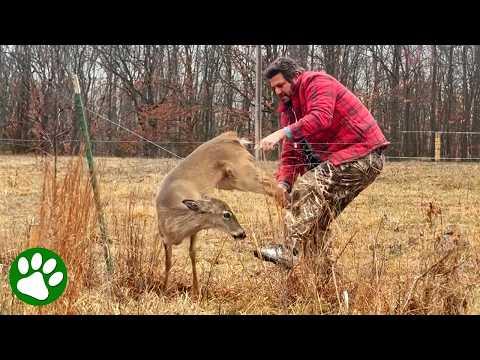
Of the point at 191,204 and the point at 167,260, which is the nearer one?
the point at 191,204

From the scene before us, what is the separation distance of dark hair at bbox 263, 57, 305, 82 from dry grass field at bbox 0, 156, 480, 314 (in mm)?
692

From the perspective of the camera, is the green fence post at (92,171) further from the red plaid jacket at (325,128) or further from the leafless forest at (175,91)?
the red plaid jacket at (325,128)

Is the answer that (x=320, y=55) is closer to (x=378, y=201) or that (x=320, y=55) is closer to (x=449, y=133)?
(x=449, y=133)

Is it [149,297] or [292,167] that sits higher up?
[292,167]

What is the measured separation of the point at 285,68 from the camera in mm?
4594

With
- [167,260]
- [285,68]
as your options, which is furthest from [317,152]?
[167,260]

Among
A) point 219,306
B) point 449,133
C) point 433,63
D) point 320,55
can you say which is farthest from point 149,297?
point 433,63

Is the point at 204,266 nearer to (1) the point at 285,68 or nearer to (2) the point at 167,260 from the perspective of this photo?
(2) the point at 167,260

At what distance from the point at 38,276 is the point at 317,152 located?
2.16 m

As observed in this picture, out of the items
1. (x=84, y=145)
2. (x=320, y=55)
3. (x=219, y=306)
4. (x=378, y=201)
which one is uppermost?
(x=320, y=55)

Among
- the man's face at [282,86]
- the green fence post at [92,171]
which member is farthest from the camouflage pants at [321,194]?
the green fence post at [92,171]

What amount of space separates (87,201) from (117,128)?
2.79 feet

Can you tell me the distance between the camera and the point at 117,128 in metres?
5.24

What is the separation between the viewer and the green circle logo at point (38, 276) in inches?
158
